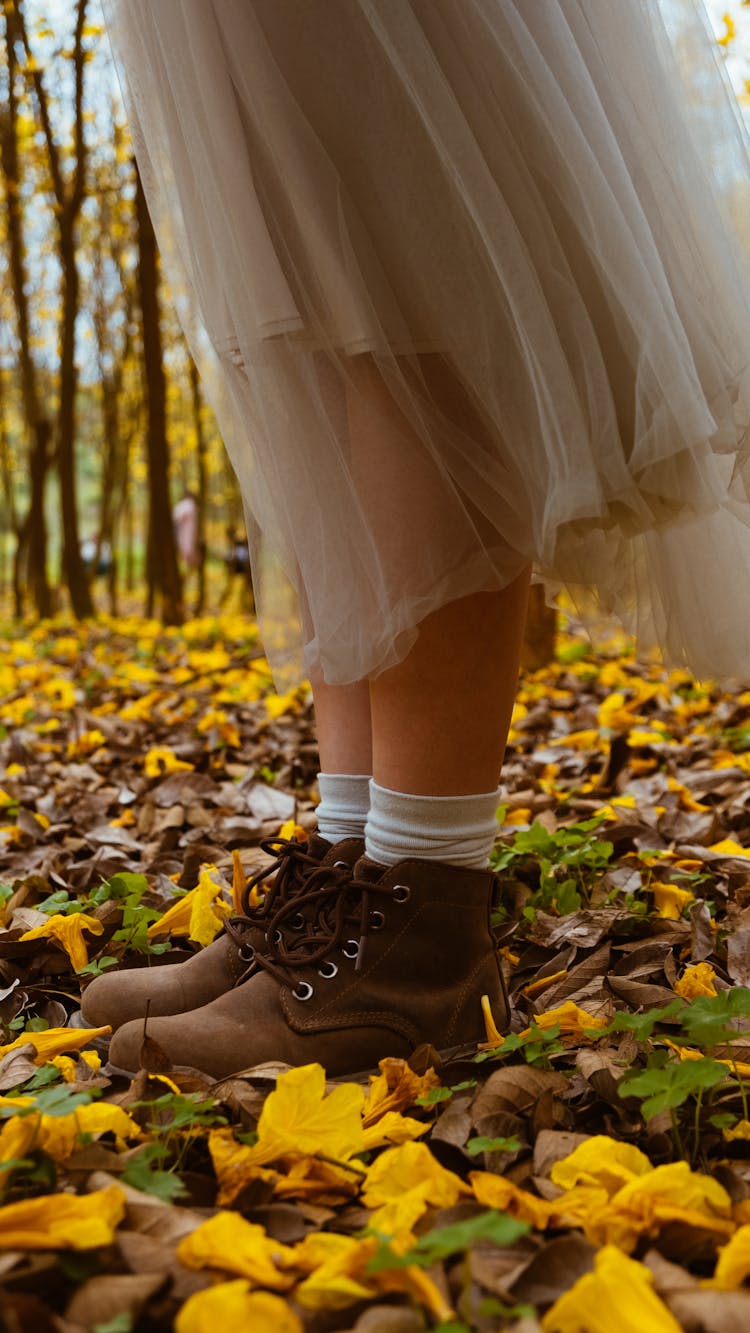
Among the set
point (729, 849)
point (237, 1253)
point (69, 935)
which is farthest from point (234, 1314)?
point (729, 849)

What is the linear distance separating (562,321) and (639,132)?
11.6 inches

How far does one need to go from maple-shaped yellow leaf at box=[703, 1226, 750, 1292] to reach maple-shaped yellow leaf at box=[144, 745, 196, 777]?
230cm

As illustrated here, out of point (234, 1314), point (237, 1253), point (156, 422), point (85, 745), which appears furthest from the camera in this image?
point (156, 422)

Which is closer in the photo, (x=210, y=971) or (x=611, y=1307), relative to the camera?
(x=611, y=1307)

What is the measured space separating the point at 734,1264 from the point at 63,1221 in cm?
51

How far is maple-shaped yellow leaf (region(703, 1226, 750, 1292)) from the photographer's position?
81cm

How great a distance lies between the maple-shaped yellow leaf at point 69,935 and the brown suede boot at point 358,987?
338mm

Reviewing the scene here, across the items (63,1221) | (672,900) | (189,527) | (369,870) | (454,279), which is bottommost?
(672,900)

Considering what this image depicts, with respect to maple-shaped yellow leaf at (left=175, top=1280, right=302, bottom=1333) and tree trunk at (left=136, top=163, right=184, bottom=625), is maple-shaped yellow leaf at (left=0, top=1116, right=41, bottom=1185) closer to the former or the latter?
maple-shaped yellow leaf at (left=175, top=1280, right=302, bottom=1333)

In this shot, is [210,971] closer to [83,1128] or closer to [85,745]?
[83,1128]

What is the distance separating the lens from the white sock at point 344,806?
1498 millimetres

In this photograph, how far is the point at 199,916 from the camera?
1.58 meters

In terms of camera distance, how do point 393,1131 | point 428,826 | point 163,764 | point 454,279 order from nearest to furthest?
point 393,1131 → point 454,279 → point 428,826 → point 163,764

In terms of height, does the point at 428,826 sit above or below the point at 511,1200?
above
